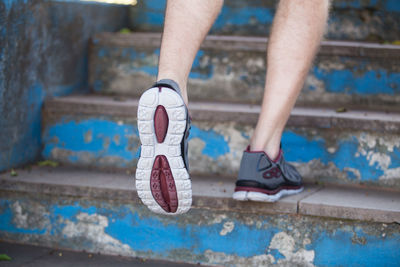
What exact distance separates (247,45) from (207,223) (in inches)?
40.9

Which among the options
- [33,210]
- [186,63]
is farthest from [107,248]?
[186,63]

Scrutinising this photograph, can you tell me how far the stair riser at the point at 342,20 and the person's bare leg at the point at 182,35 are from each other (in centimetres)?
151

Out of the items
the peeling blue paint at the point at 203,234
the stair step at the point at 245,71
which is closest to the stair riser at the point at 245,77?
the stair step at the point at 245,71

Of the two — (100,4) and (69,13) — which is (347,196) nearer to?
(69,13)

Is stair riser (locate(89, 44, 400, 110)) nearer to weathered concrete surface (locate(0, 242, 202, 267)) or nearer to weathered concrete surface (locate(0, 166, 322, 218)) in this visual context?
weathered concrete surface (locate(0, 166, 322, 218))

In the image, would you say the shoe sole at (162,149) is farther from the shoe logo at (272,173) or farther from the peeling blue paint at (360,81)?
the peeling blue paint at (360,81)

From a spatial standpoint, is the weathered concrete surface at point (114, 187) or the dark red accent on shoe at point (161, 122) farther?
the weathered concrete surface at point (114, 187)

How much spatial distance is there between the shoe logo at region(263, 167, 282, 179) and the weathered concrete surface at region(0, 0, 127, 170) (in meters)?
1.11

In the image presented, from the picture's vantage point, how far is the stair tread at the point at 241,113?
2238 mm

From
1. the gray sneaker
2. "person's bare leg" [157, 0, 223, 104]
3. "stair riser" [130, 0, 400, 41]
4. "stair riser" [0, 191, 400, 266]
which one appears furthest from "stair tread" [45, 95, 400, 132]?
"stair riser" [130, 0, 400, 41]

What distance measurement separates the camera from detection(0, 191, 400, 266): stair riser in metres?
1.94

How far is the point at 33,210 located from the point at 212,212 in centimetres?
71

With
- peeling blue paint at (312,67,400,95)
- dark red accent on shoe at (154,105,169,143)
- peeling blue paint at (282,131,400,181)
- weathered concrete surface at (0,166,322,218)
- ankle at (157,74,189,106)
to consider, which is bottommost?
weathered concrete surface at (0,166,322,218)

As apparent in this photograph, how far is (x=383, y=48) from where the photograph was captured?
2.60m
